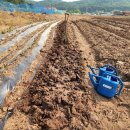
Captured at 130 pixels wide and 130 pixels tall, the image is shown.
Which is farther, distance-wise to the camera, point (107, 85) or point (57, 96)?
point (107, 85)

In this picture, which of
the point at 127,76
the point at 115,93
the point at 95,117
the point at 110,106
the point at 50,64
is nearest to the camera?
the point at 95,117

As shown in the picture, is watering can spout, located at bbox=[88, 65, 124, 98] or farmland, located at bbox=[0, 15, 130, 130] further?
watering can spout, located at bbox=[88, 65, 124, 98]

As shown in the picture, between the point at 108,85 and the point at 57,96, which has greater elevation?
the point at 108,85

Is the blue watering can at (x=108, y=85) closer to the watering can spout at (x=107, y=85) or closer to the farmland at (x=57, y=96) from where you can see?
the watering can spout at (x=107, y=85)

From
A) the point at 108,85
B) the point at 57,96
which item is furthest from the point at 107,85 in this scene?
the point at 57,96

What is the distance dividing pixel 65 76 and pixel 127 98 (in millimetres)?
2447

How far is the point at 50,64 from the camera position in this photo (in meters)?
10.6

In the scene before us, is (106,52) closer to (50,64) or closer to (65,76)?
(50,64)

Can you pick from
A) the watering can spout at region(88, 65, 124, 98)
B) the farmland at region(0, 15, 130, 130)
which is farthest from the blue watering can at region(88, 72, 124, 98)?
the farmland at region(0, 15, 130, 130)

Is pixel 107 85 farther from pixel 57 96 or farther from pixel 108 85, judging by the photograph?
pixel 57 96

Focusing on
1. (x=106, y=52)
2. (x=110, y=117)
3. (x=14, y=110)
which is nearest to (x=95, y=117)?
(x=110, y=117)

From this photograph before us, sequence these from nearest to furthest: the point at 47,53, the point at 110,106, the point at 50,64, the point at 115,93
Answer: the point at 110,106
the point at 115,93
the point at 50,64
the point at 47,53

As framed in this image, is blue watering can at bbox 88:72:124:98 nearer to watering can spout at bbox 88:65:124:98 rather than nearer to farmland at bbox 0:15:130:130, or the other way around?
watering can spout at bbox 88:65:124:98

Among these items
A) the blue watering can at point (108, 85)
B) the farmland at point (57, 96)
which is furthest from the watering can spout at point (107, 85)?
the farmland at point (57, 96)
